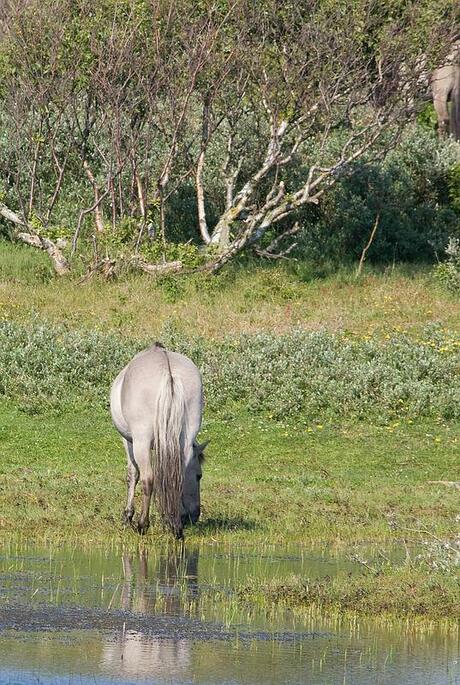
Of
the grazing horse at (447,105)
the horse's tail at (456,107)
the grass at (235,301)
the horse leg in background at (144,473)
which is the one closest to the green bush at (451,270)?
the grass at (235,301)

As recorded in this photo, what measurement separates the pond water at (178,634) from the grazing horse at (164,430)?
0.94m

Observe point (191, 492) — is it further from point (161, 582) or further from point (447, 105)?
point (447, 105)

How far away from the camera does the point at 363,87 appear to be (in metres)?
27.0

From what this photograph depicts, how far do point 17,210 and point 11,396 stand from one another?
11.0 meters

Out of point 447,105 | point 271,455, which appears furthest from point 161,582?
point 447,105

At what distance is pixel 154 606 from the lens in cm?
883

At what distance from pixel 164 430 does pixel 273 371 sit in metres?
8.59

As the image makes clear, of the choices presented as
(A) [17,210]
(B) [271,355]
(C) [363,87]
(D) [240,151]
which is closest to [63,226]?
(A) [17,210]

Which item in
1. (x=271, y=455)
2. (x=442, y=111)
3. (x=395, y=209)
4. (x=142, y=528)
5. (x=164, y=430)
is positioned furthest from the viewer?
(x=442, y=111)

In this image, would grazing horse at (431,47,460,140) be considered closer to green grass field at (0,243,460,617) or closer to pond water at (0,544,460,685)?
green grass field at (0,243,460,617)

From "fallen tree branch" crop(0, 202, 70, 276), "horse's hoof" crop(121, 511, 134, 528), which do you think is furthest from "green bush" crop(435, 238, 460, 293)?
"horse's hoof" crop(121, 511, 134, 528)

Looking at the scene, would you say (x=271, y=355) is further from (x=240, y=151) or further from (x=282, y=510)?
(x=240, y=151)

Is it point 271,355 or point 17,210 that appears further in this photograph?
point 17,210

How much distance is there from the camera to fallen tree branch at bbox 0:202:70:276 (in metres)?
26.3
